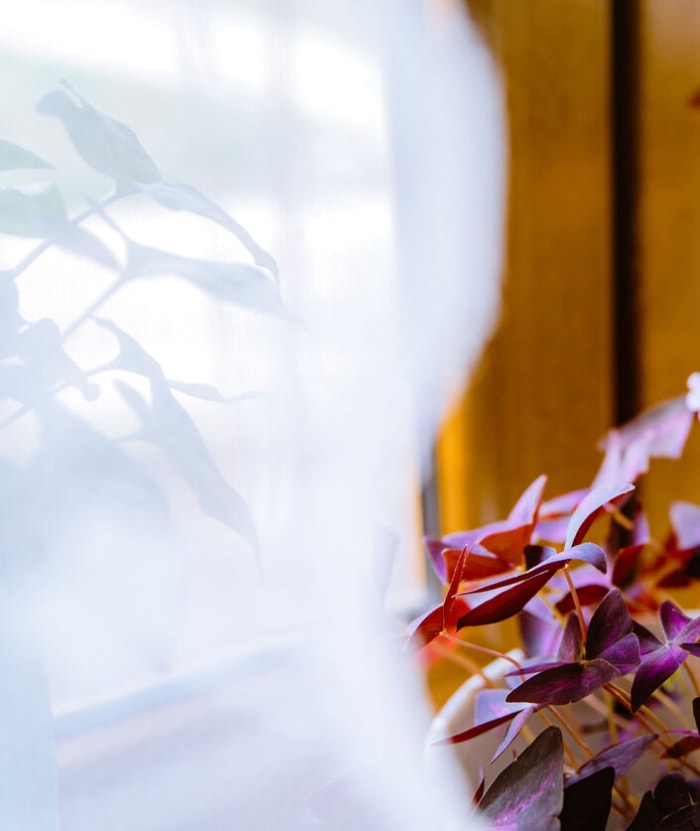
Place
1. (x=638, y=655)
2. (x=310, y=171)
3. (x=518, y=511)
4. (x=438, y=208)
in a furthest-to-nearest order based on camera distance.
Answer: (x=438, y=208) < (x=310, y=171) < (x=518, y=511) < (x=638, y=655)

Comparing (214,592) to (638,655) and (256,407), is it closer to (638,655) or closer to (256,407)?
(256,407)

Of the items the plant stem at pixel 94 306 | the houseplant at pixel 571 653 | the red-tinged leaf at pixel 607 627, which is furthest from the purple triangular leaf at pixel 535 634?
the plant stem at pixel 94 306

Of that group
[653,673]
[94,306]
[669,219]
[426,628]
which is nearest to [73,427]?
[94,306]

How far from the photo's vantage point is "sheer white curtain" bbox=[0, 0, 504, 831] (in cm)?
40

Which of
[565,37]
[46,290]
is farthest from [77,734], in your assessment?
[565,37]

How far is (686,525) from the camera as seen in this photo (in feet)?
1.88

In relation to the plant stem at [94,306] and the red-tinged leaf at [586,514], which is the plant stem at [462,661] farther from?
the plant stem at [94,306]

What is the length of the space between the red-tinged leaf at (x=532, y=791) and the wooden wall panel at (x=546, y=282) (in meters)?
0.52

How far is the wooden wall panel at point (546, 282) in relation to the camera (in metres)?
0.86

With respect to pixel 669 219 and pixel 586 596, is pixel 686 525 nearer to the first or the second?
pixel 586 596

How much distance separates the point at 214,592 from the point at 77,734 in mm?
124

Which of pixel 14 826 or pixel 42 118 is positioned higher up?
pixel 42 118

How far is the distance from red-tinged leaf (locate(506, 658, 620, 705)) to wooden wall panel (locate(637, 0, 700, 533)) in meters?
0.67

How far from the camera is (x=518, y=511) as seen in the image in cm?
48
